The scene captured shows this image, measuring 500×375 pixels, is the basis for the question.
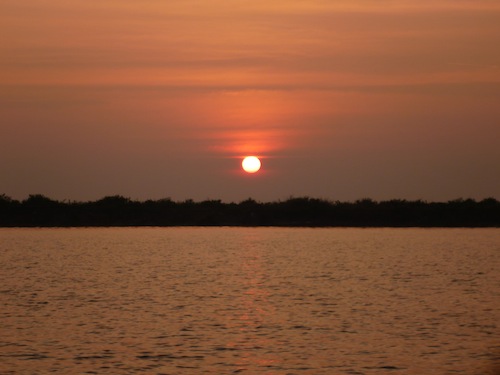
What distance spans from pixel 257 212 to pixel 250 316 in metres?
99.4

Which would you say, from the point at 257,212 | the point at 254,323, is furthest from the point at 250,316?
the point at 257,212

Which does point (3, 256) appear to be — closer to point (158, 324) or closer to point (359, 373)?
point (158, 324)

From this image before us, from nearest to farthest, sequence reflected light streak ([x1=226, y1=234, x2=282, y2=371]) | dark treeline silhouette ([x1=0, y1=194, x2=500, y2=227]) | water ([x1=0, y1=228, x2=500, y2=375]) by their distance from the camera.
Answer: water ([x1=0, y1=228, x2=500, y2=375]) → reflected light streak ([x1=226, y1=234, x2=282, y2=371]) → dark treeline silhouette ([x1=0, y1=194, x2=500, y2=227])

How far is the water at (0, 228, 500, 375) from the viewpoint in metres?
26.2

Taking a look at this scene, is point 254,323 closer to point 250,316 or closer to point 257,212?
point 250,316

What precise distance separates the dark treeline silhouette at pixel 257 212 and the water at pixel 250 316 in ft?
202

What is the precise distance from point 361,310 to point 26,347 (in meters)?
14.3

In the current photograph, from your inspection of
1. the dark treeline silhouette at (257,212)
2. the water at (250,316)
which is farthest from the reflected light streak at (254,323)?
the dark treeline silhouette at (257,212)

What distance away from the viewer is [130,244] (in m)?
98.2

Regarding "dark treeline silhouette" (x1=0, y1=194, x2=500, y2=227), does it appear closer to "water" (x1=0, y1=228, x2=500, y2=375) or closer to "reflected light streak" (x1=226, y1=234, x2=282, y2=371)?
"water" (x1=0, y1=228, x2=500, y2=375)

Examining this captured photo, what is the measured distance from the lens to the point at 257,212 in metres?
135

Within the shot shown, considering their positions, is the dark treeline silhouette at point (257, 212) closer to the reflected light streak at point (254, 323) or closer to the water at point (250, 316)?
the water at point (250, 316)

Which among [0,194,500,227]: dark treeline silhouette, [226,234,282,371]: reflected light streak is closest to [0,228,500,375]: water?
[226,234,282,371]: reflected light streak

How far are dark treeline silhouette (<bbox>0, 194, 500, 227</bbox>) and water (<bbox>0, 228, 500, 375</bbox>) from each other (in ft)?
202
